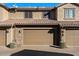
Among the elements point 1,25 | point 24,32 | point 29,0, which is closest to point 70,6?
point 24,32

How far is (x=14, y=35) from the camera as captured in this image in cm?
2292

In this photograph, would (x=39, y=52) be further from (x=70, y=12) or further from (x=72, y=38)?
(x=70, y=12)

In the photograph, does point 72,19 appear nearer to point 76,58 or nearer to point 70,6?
point 70,6

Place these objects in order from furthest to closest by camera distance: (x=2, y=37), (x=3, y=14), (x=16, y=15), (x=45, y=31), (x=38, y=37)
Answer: (x=16, y=15) → (x=3, y=14) → (x=38, y=37) → (x=45, y=31) → (x=2, y=37)

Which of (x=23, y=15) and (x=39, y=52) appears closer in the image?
(x=39, y=52)

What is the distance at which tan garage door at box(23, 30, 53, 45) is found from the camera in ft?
74.5

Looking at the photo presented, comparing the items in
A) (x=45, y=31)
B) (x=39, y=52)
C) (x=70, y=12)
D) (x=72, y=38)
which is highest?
(x=70, y=12)

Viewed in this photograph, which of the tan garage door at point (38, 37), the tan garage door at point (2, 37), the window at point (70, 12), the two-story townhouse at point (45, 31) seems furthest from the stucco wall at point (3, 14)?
the window at point (70, 12)

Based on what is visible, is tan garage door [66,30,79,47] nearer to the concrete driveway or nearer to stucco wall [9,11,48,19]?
the concrete driveway

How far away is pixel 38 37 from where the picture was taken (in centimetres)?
2280

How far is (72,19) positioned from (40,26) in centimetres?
502

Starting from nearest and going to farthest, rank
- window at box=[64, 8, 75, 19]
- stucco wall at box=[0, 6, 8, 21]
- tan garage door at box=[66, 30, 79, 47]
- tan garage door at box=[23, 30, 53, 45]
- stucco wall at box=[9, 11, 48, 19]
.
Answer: tan garage door at box=[66, 30, 79, 47] → tan garage door at box=[23, 30, 53, 45] → window at box=[64, 8, 75, 19] → stucco wall at box=[0, 6, 8, 21] → stucco wall at box=[9, 11, 48, 19]

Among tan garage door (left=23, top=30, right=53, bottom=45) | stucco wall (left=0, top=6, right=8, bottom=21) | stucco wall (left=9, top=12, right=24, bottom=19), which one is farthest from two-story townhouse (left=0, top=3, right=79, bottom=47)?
stucco wall (left=9, top=12, right=24, bottom=19)

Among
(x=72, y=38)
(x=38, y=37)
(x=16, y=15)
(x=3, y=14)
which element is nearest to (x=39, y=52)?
(x=38, y=37)
